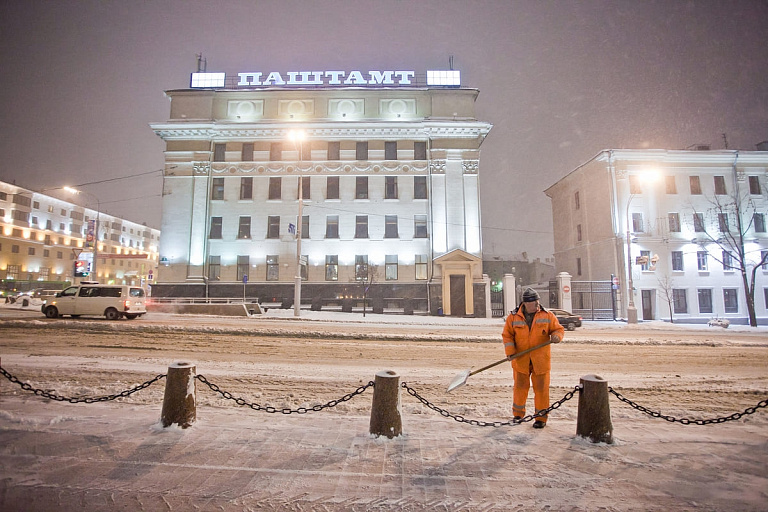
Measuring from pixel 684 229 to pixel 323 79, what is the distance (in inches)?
1348

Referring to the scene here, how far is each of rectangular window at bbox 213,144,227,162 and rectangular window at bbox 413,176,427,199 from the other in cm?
1730

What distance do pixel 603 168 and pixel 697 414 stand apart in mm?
33309

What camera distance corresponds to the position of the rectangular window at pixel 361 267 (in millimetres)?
33031

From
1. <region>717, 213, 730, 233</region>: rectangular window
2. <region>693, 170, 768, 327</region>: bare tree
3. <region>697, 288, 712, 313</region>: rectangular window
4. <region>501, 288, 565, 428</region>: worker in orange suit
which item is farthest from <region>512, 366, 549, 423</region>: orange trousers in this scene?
<region>717, 213, 730, 233</region>: rectangular window

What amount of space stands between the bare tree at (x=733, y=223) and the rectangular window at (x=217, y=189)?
40.8 m

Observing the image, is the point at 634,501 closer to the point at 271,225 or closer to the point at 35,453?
the point at 35,453

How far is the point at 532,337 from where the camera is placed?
539cm

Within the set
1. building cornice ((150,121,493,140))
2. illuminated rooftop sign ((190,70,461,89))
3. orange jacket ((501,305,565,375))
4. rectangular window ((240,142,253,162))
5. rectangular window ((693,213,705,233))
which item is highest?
illuminated rooftop sign ((190,70,461,89))

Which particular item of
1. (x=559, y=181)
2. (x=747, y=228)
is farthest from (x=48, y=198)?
(x=747, y=228)

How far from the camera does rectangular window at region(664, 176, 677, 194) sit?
110ft

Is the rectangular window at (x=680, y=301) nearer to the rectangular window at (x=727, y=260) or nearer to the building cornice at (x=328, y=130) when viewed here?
the rectangular window at (x=727, y=260)

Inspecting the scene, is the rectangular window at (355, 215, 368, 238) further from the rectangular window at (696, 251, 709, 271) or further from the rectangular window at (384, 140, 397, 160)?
the rectangular window at (696, 251, 709, 271)

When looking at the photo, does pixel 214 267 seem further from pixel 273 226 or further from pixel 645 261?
pixel 645 261

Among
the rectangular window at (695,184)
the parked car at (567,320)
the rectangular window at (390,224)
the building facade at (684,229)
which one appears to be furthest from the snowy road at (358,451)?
the rectangular window at (695,184)
